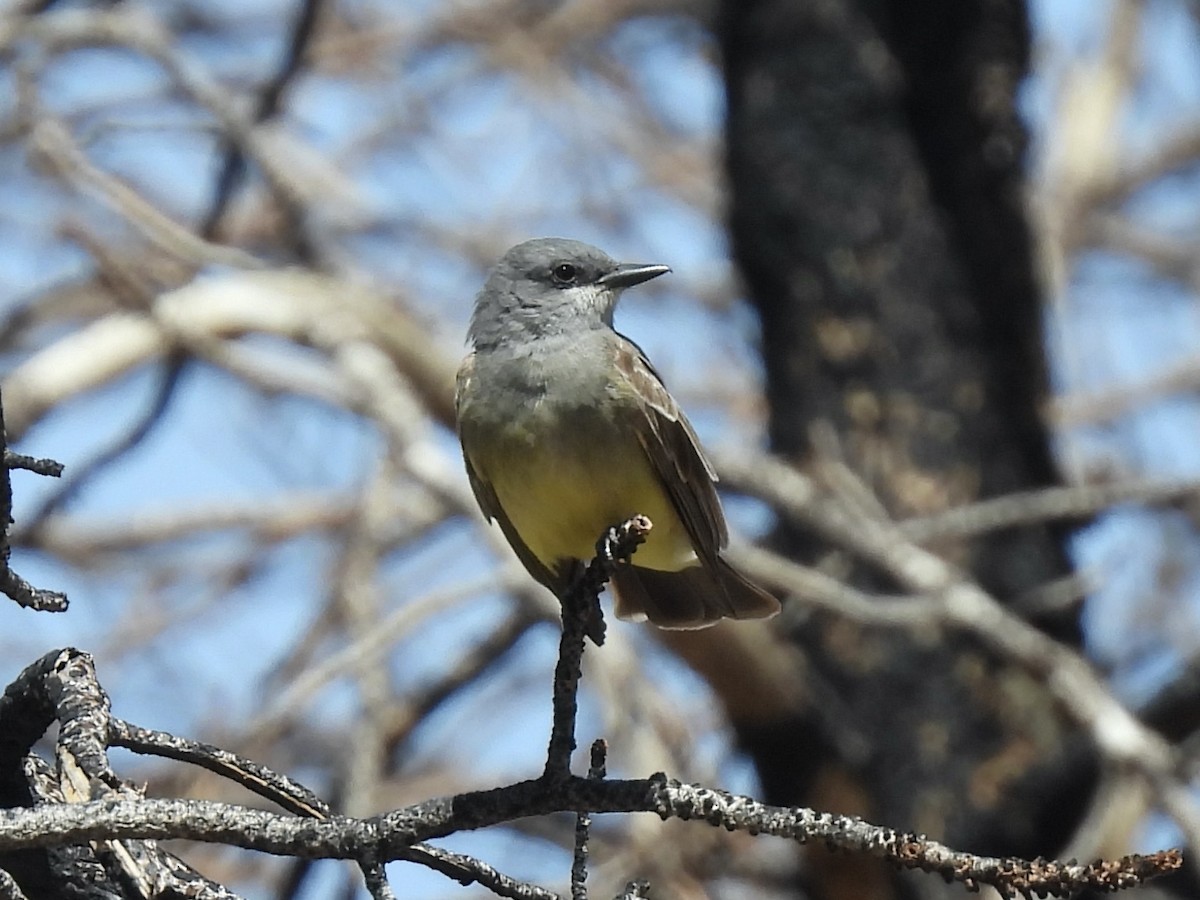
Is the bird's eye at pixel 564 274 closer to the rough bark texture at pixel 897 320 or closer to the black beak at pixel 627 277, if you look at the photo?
the black beak at pixel 627 277

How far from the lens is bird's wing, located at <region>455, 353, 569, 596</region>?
400cm

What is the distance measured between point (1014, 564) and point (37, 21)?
15.8ft

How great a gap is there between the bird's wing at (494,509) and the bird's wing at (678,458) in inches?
12.8

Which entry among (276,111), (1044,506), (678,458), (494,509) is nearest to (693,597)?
(678,458)

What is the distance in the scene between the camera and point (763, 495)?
5.77m

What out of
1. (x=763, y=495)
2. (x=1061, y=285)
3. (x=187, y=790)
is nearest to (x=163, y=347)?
(x=187, y=790)

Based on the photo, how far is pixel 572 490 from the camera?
3705mm

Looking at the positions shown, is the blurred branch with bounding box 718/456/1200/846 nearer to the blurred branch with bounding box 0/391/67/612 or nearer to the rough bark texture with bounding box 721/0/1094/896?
the rough bark texture with bounding box 721/0/1094/896

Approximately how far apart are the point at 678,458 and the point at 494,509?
0.48 metres

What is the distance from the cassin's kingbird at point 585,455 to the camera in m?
3.75

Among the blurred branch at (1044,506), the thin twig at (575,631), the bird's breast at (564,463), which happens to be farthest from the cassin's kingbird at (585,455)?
the blurred branch at (1044,506)

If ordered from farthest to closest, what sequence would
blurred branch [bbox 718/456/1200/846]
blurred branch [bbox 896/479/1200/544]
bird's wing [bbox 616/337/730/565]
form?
blurred branch [bbox 896/479/1200/544] → blurred branch [bbox 718/456/1200/846] → bird's wing [bbox 616/337/730/565]

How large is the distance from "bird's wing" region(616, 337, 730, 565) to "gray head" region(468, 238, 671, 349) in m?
0.30

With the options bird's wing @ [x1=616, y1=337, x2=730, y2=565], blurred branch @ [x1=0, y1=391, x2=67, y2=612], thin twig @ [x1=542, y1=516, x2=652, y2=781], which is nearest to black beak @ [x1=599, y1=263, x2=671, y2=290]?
bird's wing @ [x1=616, y1=337, x2=730, y2=565]
